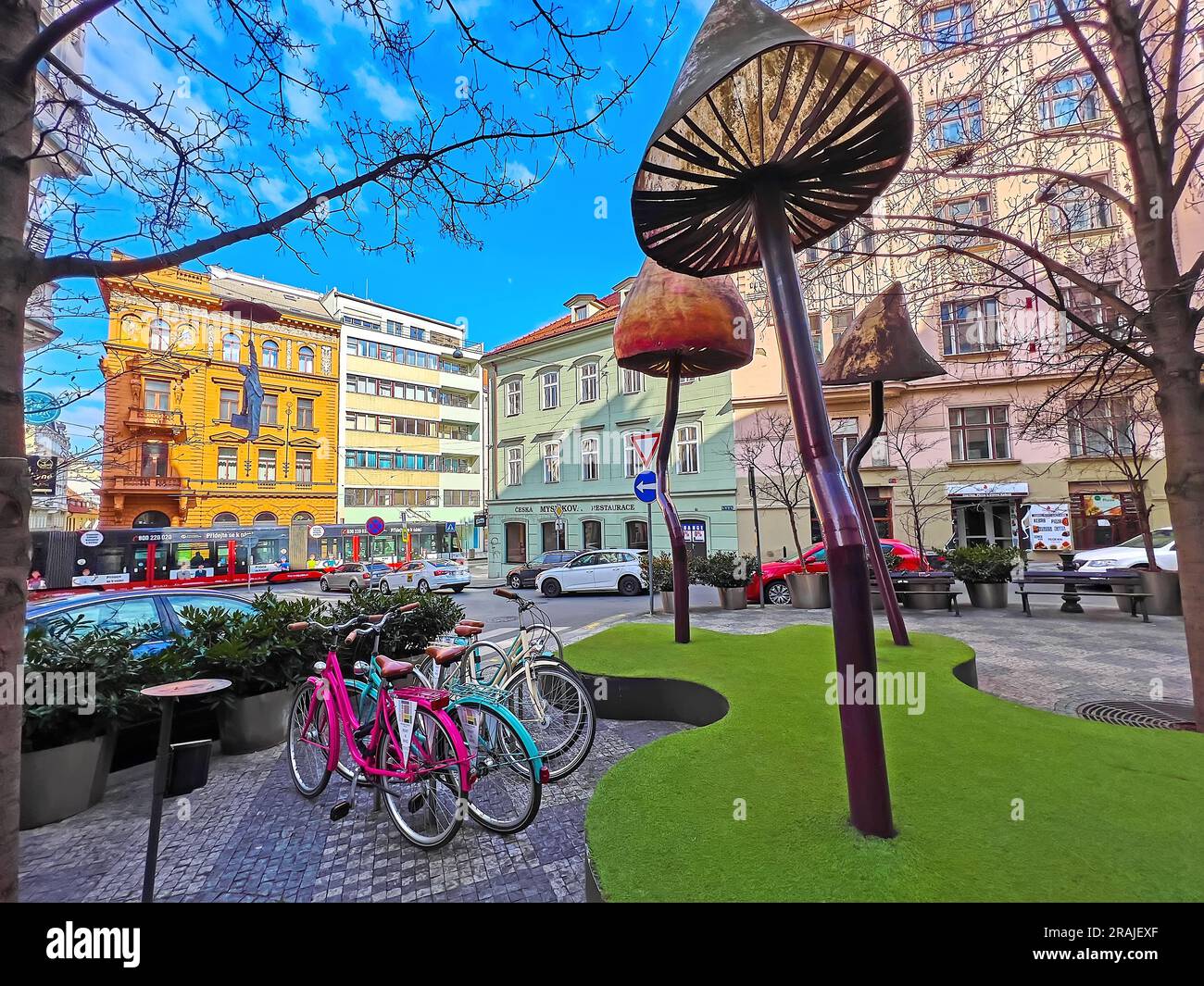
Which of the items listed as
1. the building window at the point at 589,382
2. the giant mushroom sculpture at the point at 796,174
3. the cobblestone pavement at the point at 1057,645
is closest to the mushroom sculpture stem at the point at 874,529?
the cobblestone pavement at the point at 1057,645

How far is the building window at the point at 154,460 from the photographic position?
3148cm

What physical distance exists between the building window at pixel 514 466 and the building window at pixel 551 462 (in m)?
1.74

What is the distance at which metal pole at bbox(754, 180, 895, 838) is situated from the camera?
100 inches

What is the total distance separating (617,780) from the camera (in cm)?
317

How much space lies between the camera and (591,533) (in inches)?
1081

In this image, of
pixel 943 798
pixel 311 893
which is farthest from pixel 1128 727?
pixel 311 893

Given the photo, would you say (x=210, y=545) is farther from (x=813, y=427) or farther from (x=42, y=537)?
(x=813, y=427)

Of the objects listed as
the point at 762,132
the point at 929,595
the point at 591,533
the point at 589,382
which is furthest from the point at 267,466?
the point at 762,132

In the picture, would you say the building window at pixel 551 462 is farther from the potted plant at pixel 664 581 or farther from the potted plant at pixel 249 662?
the potted plant at pixel 249 662

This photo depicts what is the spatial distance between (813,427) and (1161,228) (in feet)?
14.2

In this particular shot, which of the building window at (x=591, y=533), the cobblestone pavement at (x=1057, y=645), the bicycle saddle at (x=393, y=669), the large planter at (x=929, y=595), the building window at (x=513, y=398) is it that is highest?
the building window at (x=513, y=398)

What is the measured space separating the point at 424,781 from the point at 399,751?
25 cm

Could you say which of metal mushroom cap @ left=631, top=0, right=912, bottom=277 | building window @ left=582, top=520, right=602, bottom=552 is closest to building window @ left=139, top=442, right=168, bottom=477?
building window @ left=582, top=520, right=602, bottom=552

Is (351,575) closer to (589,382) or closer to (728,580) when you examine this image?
(589,382)
